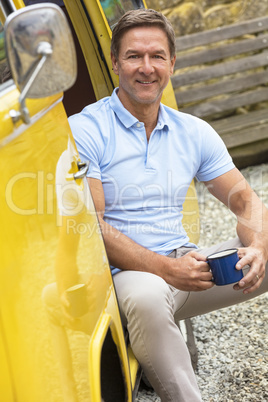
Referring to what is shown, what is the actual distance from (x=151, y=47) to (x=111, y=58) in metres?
0.29

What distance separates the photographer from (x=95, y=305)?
1757 millimetres

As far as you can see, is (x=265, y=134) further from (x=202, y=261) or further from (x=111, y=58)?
(x=202, y=261)

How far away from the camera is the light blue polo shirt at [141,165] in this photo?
249cm

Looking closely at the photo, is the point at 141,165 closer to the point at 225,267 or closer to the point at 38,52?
the point at 225,267

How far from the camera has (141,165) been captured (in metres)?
2.53

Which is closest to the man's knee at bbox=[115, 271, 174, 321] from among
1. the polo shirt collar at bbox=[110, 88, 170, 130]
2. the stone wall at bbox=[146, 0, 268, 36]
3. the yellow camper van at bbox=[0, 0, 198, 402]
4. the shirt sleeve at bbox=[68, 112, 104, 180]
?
the yellow camper van at bbox=[0, 0, 198, 402]

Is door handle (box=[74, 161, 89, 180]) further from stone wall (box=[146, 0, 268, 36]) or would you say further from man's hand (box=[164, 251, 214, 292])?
stone wall (box=[146, 0, 268, 36])

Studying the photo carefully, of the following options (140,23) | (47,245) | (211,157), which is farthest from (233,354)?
(47,245)

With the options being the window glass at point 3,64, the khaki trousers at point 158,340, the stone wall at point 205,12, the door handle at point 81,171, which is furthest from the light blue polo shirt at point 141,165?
the stone wall at point 205,12

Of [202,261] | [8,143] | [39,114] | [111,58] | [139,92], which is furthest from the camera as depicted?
[111,58]

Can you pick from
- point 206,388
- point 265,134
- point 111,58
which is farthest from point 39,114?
point 265,134

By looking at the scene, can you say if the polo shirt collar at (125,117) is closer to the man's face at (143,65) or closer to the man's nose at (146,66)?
the man's face at (143,65)

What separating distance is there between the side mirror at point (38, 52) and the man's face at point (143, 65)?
4.03ft

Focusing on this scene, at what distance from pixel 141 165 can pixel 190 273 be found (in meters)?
0.51
